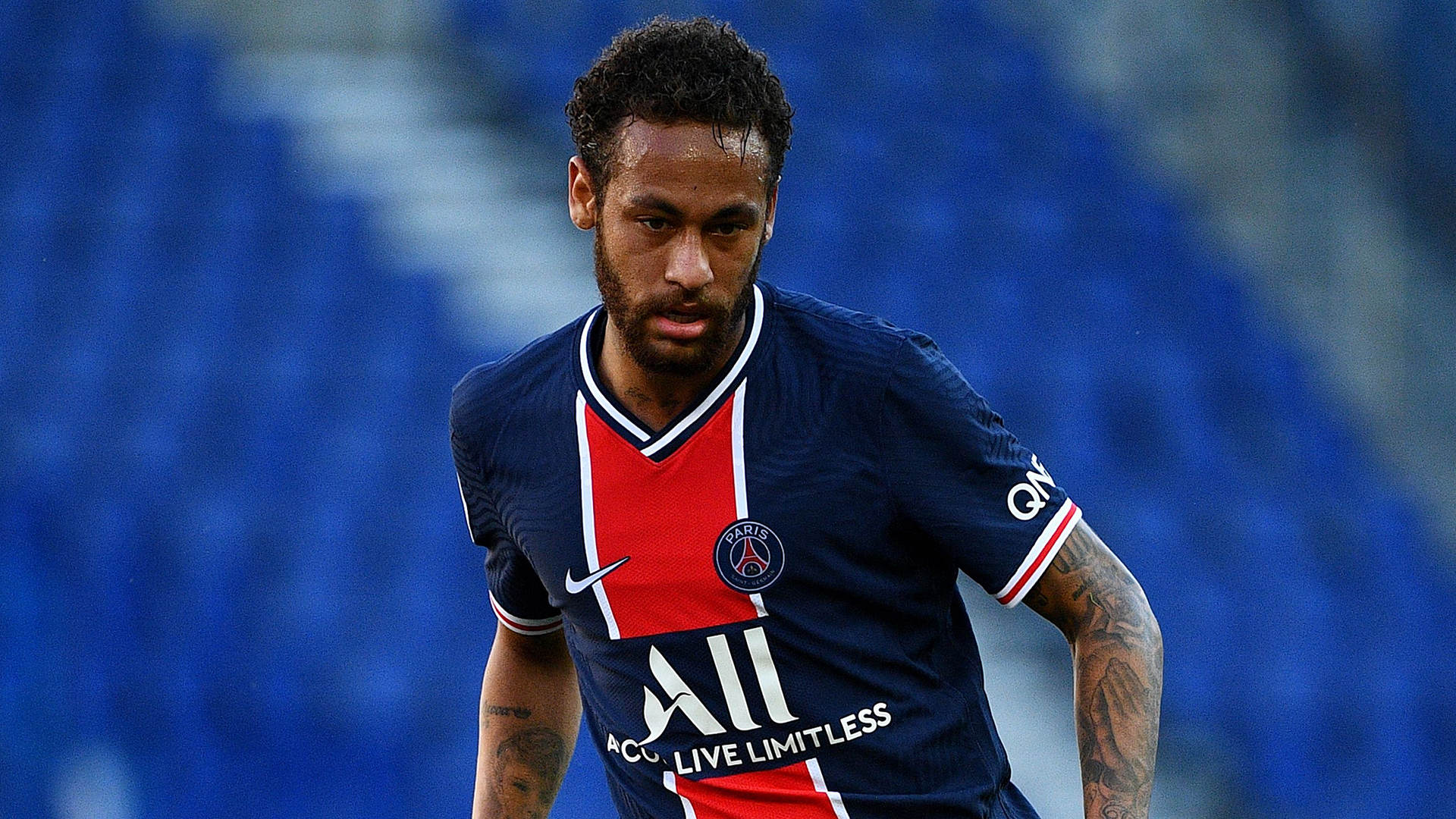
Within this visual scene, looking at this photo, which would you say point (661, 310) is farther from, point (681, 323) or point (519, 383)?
point (519, 383)

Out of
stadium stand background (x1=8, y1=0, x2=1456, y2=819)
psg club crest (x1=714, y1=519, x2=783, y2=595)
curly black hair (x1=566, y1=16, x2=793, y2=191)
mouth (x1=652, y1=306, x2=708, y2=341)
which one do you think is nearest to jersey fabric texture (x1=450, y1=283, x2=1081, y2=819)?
psg club crest (x1=714, y1=519, x2=783, y2=595)

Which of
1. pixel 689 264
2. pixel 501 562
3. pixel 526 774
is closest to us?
pixel 689 264

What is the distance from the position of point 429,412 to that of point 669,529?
365 centimetres

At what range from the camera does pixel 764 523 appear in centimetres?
178

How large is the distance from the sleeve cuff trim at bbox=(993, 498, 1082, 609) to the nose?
0.46 meters

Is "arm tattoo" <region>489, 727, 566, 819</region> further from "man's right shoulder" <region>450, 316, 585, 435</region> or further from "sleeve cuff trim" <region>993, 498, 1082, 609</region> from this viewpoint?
"sleeve cuff trim" <region>993, 498, 1082, 609</region>

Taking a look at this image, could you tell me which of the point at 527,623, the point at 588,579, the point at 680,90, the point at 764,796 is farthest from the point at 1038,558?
the point at 527,623

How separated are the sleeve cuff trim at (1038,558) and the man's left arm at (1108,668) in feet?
0.03

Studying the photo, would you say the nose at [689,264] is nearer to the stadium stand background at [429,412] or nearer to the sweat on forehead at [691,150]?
the sweat on forehead at [691,150]

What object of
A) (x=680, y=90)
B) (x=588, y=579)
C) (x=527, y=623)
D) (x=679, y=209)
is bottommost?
(x=527, y=623)

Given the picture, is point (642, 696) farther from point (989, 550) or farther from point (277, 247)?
point (277, 247)

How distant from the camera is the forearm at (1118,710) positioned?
1723 millimetres

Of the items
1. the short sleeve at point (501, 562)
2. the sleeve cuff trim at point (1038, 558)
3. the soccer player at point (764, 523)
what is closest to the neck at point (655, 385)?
the soccer player at point (764, 523)

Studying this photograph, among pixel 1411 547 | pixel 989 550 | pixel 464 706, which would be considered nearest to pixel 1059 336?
pixel 1411 547
